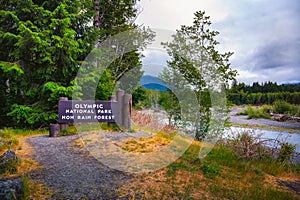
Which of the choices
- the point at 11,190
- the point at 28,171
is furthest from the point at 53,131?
the point at 11,190

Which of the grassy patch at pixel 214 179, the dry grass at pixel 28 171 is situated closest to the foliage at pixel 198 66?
the grassy patch at pixel 214 179

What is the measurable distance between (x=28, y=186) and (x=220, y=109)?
6.05 metres

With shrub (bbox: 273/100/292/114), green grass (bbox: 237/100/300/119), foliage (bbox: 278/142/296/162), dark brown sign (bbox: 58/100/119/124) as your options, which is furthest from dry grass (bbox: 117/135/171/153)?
shrub (bbox: 273/100/292/114)

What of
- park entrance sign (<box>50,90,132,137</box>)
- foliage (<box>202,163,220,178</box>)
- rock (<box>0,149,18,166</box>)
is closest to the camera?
rock (<box>0,149,18,166</box>)

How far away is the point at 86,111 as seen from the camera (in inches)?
276

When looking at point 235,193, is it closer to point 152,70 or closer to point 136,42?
point 152,70

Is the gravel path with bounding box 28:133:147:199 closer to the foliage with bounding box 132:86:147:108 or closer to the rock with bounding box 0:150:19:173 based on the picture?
the rock with bounding box 0:150:19:173

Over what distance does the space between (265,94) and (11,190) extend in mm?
35416

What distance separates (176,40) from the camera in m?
7.95

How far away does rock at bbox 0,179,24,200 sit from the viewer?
255 cm

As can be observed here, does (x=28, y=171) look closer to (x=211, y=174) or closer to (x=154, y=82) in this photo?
(x=211, y=174)

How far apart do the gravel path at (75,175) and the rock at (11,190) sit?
39cm

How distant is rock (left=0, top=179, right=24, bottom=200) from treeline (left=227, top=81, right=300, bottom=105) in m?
6.49

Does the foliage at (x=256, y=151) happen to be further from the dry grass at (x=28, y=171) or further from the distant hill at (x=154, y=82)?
the dry grass at (x=28, y=171)
